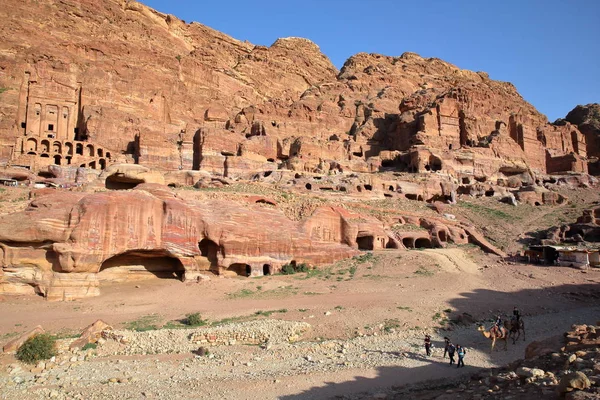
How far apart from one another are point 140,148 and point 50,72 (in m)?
20.0

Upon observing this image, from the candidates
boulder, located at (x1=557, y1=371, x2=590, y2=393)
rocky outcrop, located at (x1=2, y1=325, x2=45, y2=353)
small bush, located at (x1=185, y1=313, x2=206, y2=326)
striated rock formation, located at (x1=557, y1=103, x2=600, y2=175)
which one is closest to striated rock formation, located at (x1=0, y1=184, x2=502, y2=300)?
rocky outcrop, located at (x1=2, y1=325, x2=45, y2=353)

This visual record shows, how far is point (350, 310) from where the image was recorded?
18531mm

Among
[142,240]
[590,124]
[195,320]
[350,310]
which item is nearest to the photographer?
[195,320]

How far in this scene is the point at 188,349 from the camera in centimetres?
1444

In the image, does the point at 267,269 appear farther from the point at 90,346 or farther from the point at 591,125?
the point at 591,125

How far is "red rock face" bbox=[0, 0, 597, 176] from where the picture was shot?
51.4 m

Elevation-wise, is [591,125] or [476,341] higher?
[591,125]

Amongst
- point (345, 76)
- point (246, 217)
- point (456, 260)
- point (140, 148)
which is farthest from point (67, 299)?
point (345, 76)

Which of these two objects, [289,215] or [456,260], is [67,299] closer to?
[289,215]

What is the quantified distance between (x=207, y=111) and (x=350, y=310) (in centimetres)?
5702

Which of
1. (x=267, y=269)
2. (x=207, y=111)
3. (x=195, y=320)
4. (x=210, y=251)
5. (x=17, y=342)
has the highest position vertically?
(x=207, y=111)

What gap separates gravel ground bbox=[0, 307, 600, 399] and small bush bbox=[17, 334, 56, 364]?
17.5 inches

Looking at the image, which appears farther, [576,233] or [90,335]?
[576,233]

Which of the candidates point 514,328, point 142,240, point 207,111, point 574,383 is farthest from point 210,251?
point 207,111
